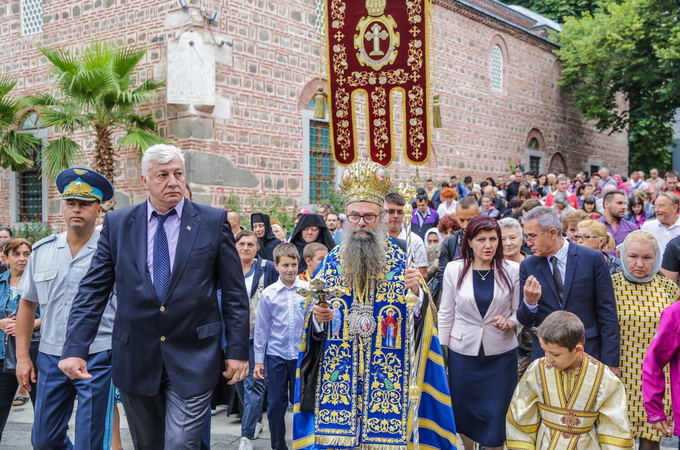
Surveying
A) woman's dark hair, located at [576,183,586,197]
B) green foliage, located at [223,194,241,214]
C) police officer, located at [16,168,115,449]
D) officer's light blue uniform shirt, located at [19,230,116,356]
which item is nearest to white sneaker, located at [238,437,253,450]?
police officer, located at [16,168,115,449]

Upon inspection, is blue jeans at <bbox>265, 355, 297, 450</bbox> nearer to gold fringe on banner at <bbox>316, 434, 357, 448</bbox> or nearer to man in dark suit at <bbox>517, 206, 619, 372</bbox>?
gold fringe on banner at <bbox>316, 434, 357, 448</bbox>

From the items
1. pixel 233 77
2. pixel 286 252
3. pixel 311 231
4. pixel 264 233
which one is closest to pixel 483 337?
pixel 286 252

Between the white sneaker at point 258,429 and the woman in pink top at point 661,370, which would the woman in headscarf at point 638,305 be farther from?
the white sneaker at point 258,429

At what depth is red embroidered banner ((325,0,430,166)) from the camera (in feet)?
22.8

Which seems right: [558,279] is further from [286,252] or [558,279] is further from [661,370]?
[286,252]

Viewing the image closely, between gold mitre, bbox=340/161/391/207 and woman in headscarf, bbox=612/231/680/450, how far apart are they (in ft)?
5.83

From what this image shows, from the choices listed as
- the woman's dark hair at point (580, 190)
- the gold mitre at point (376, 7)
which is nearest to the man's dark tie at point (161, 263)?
the gold mitre at point (376, 7)

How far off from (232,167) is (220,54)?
213 cm

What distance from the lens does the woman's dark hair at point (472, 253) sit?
5.04m

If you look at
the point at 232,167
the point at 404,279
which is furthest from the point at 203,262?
the point at 232,167

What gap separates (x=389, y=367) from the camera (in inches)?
184

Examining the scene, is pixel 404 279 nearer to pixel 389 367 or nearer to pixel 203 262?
pixel 389 367

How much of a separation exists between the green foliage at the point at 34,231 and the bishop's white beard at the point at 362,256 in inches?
447

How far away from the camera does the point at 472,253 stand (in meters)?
5.16
